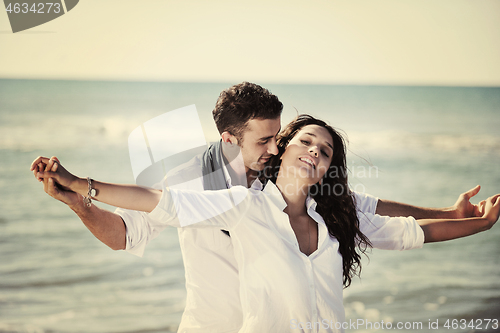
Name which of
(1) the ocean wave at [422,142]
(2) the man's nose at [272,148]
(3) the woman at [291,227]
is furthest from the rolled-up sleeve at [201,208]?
(1) the ocean wave at [422,142]

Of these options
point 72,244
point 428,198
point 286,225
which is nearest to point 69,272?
point 72,244

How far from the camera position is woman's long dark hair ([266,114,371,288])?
1.73 metres

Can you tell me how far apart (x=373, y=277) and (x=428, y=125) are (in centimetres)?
517

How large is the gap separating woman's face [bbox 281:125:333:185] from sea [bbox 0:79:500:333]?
661 millimetres

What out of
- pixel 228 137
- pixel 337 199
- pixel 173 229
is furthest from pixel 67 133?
pixel 337 199

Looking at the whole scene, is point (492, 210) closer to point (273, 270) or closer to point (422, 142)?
point (273, 270)

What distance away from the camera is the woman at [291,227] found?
4.31 feet

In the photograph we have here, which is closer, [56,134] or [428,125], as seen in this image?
[56,134]

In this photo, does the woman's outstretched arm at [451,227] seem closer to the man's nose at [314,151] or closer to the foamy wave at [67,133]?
the man's nose at [314,151]

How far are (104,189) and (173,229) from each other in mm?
4594

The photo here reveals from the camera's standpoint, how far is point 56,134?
7.65 m

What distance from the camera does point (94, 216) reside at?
60.0 inches

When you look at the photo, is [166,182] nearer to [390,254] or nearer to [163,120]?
[163,120]

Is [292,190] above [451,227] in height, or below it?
above
